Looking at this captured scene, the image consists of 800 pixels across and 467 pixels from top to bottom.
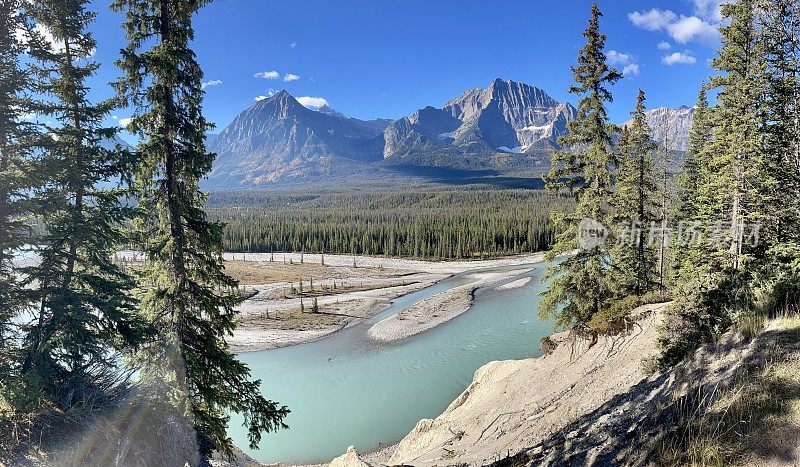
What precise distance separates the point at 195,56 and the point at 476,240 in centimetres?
11080

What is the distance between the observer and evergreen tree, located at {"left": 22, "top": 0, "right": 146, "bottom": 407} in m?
9.77

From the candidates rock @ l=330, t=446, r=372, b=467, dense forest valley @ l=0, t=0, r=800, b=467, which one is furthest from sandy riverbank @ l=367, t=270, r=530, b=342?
rock @ l=330, t=446, r=372, b=467

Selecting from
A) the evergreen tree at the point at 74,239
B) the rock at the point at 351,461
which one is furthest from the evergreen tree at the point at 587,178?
the evergreen tree at the point at 74,239

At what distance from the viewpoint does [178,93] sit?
35.4 feet

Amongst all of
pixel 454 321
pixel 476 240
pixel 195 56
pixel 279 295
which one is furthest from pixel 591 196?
pixel 476 240

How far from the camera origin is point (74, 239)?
413 inches

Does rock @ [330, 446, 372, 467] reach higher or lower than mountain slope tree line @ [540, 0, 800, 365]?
lower

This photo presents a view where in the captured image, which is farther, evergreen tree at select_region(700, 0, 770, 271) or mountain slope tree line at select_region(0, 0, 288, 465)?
evergreen tree at select_region(700, 0, 770, 271)

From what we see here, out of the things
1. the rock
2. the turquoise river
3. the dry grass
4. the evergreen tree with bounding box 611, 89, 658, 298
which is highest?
the evergreen tree with bounding box 611, 89, 658, 298

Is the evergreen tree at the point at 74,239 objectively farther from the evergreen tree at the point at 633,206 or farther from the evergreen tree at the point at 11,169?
the evergreen tree at the point at 633,206

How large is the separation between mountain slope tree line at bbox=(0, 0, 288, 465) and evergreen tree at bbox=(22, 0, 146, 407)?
0.03 metres

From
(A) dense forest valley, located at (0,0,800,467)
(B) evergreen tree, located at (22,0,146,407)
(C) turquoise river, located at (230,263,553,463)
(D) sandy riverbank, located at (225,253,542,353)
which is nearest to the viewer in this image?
(A) dense forest valley, located at (0,0,800,467)

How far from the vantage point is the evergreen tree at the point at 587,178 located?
18.7m

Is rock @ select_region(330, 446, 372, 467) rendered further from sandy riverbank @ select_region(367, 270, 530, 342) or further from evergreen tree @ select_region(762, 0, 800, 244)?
sandy riverbank @ select_region(367, 270, 530, 342)
